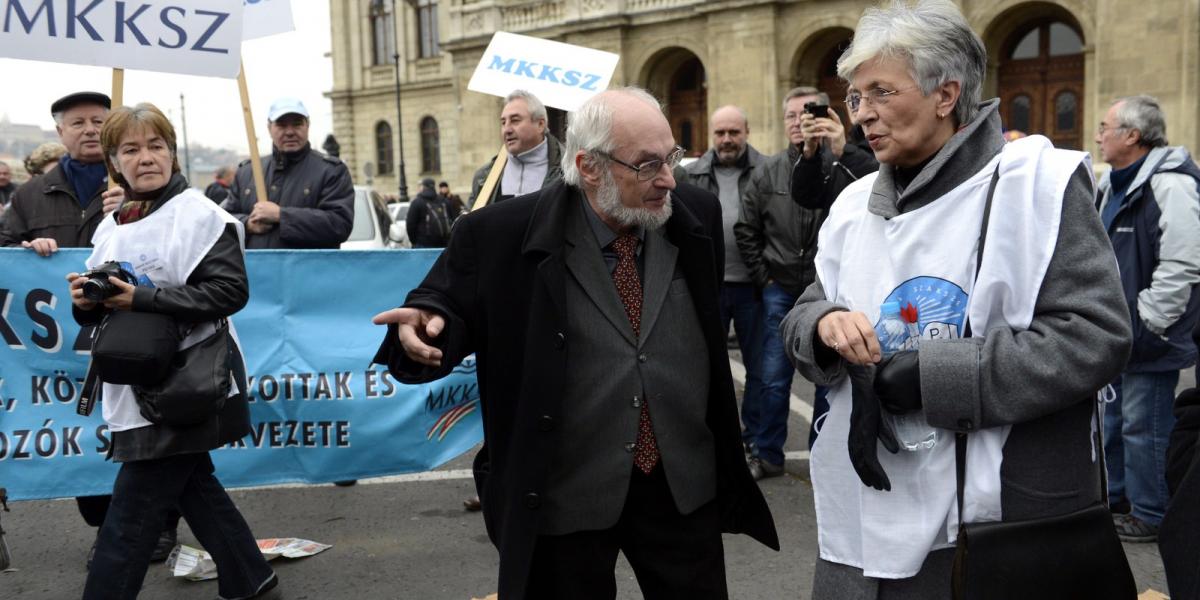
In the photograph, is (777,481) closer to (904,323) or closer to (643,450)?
(643,450)

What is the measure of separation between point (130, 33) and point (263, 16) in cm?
120

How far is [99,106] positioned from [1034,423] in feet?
15.2

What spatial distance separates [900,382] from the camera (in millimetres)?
2061

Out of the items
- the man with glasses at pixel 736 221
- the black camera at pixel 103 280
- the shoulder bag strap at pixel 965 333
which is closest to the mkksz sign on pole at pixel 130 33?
the black camera at pixel 103 280

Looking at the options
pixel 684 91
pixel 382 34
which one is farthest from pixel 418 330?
pixel 382 34

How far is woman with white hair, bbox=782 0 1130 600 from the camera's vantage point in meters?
2.00

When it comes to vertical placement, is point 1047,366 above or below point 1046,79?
below

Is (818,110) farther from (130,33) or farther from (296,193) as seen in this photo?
(130,33)

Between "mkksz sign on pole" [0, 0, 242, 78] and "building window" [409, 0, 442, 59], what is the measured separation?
41250 millimetres

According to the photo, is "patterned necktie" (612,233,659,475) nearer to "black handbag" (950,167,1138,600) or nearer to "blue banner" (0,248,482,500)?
"black handbag" (950,167,1138,600)

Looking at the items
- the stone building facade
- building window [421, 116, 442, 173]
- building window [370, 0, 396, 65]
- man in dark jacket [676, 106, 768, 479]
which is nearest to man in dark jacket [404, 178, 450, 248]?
man in dark jacket [676, 106, 768, 479]

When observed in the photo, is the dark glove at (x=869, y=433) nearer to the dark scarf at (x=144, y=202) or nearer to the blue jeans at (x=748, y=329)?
the dark scarf at (x=144, y=202)

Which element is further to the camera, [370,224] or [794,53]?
[794,53]

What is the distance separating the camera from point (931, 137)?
7.16 feet
